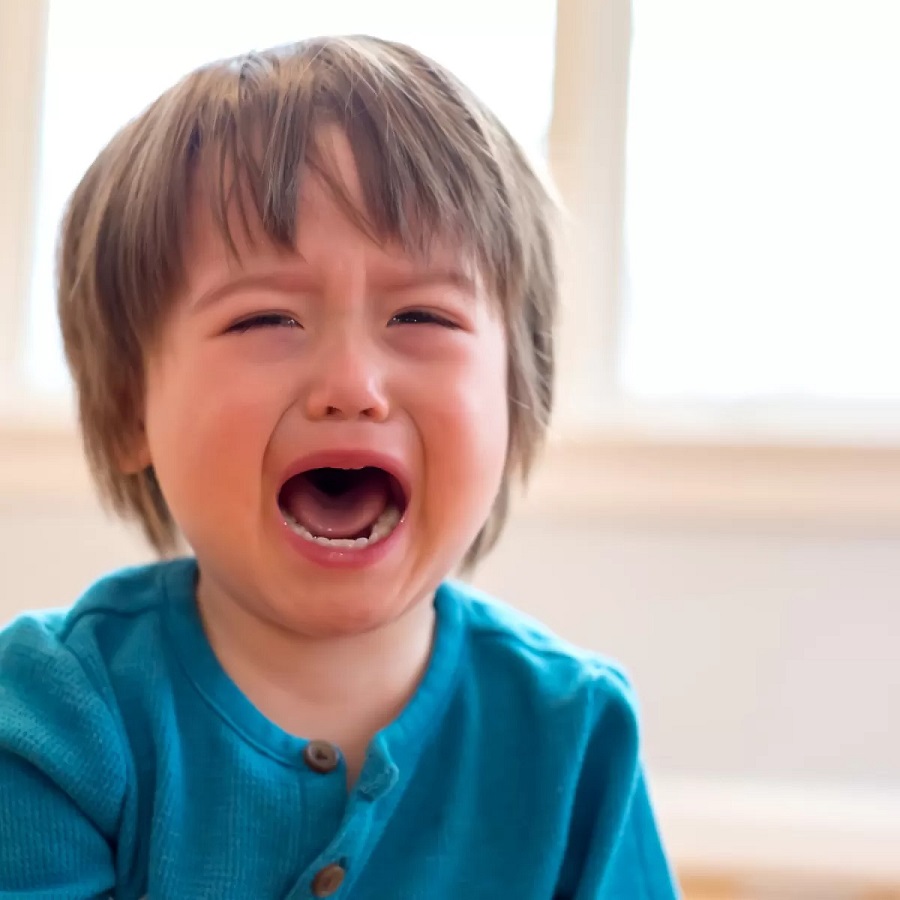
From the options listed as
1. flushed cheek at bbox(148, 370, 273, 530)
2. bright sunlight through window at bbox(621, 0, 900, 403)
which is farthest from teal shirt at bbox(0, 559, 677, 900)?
bright sunlight through window at bbox(621, 0, 900, 403)

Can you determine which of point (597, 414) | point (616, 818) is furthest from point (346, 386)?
point (597, 414)

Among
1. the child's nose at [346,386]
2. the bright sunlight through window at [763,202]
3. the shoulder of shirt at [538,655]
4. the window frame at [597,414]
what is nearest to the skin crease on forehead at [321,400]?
the child's nose at [346,386]

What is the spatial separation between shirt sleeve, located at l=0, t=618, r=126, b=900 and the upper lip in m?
0.18

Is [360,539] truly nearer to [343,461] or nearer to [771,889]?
[343,461]

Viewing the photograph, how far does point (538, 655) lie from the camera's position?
78 cm

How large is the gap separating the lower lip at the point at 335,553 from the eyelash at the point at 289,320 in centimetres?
11

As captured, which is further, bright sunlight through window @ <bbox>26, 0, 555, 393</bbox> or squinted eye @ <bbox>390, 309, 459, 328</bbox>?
bright sunlight through window @ <bbox>26, 0, 555, 393</bbox>

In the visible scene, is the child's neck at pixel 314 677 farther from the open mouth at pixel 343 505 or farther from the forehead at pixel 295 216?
the forehead at pixel 295 216

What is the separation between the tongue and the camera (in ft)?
2.19

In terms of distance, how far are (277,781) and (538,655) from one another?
0.68ft

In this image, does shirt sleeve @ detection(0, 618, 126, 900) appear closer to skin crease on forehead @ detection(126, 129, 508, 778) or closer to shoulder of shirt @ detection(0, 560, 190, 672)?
shoulder of shirt @ detection(0, 560, 190, 672)

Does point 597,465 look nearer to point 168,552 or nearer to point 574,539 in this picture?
point 574,539

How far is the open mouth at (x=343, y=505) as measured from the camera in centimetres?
66

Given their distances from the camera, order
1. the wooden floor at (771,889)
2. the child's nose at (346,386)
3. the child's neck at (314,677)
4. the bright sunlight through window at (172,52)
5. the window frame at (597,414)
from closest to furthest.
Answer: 1. the child's nose at (346,386)
2. the child's neck at (314,677)
3. the wooden floor at (771,889)
4. the window frame at (597,414)
5. the bright sunlight through window at (172,52)
